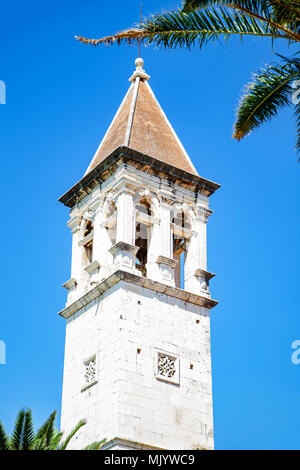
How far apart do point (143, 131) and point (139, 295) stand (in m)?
6.82

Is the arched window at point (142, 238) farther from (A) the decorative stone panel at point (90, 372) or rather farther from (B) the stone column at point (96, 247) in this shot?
(A) the decorative stone panel at point (90, 372)

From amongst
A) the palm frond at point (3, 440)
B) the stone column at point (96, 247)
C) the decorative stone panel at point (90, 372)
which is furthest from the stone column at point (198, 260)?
the palm frond at point (3, 440)

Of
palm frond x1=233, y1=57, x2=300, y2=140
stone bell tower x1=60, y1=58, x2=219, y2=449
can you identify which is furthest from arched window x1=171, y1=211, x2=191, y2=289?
palm frond x1=233, y1=57, x2=300, y2=140

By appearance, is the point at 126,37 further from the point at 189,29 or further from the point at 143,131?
the point at 143,131

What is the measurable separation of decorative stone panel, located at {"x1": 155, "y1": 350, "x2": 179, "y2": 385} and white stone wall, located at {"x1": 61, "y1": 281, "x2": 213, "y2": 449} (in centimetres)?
14

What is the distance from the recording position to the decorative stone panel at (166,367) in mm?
27375

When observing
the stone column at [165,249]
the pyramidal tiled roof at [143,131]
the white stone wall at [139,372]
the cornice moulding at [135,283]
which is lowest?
the white stone wall at [139,372]

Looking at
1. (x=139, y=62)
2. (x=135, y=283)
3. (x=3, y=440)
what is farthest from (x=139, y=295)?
(x=139, y=62)

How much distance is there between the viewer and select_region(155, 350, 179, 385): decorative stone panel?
1078 inches

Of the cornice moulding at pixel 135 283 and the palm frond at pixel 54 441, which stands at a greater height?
the cornice moulding at pixel 135 283

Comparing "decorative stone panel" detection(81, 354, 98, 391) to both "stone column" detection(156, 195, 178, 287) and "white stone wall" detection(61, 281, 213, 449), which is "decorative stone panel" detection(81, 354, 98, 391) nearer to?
"white stone wall" detection(61, 281, 213, 449)

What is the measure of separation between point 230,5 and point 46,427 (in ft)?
32.8

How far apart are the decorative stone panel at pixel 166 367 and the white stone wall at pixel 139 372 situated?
141mm
